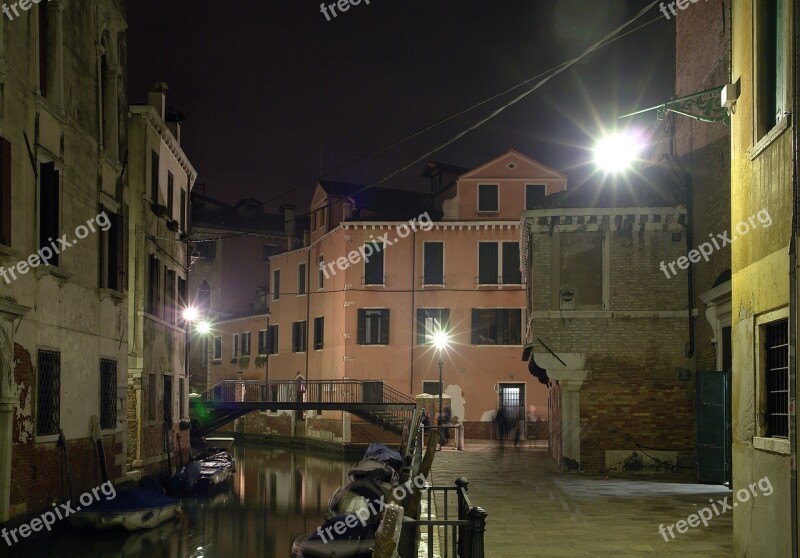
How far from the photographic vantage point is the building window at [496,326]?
3600cm

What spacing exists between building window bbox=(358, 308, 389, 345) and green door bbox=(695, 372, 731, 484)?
2095 cm

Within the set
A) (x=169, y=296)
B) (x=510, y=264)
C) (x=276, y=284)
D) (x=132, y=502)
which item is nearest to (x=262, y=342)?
(x=276, y=284)

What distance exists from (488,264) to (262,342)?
1497 cm

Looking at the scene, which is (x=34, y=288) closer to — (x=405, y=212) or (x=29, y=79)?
(x=29, y=79)

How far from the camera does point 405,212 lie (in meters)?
37.9

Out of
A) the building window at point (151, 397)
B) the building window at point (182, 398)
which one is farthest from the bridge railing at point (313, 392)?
the building window at point (151, 397)

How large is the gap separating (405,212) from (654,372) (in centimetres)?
2028

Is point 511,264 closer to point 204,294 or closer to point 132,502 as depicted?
point 204,294

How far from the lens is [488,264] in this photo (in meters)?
36.3

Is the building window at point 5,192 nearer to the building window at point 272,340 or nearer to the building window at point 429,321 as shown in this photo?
the building window at point 429,321

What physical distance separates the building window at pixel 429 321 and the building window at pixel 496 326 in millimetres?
1179

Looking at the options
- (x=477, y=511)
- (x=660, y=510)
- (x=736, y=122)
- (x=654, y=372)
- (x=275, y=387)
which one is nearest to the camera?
(x=477, y=511)

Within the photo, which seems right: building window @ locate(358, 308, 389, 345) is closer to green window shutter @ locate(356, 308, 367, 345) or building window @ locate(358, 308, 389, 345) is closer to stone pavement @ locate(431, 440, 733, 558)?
green window shutter @ locate(356, 308, 367, 345)

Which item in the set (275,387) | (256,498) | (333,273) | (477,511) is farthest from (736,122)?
(275,387)
